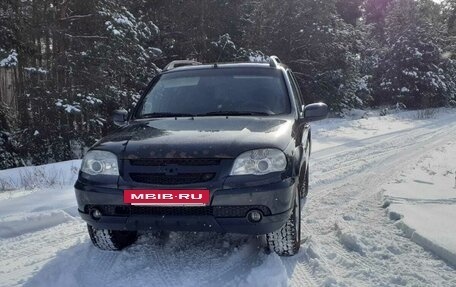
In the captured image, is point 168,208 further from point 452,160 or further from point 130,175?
point 452,160

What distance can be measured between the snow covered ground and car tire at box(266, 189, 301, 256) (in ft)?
0.38

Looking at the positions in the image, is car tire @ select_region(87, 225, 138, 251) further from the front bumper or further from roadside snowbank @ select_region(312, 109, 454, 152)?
roadside snowbank @ select_region(312, 109, 454, 152)

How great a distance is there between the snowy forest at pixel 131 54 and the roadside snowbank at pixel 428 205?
8.63 m

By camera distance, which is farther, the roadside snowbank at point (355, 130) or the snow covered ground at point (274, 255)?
the roadside snowbank at point (355, 130)

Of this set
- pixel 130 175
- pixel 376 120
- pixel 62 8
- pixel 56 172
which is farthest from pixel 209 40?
pixel 130 175

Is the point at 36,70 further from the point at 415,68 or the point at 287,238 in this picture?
the point at 415,68

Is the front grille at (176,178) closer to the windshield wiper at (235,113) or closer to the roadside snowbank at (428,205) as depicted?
the windshield wiper at (235,113)

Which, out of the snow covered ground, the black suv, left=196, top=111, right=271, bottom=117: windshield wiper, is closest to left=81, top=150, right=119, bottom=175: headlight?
the black suv

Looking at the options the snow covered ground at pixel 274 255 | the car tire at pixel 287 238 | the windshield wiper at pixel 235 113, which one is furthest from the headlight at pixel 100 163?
the car tire at pixel 287 238

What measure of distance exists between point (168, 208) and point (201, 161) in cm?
46

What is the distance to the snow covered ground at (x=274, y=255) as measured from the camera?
3.56 meters

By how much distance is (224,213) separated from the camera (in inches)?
A: 136

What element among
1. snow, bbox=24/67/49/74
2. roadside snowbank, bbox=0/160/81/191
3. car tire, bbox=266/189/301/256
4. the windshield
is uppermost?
the windshield

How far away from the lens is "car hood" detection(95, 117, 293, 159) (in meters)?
3.50
